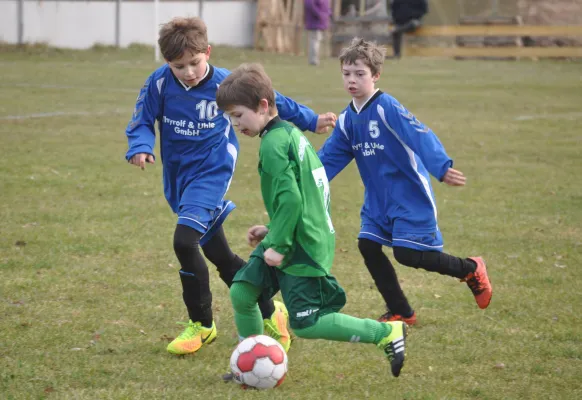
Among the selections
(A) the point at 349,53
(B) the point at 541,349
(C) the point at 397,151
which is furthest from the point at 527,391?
(A) the point at 349,53

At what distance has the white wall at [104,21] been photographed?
88.2ft

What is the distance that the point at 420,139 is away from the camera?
5.02 m

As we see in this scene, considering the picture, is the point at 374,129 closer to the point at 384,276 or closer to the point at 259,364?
the point at 384,276

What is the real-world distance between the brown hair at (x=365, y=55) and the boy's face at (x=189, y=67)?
83cm

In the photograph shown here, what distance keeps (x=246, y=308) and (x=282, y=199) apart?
0.70 meters

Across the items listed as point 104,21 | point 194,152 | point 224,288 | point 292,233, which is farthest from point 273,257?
point 104,21

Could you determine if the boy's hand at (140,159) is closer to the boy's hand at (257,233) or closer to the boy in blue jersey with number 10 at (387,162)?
the boy's hand at (257,233)

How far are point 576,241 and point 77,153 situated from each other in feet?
20.9

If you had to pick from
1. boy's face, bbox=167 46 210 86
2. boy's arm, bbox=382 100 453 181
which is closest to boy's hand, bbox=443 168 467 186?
boy's arm, bbox=382 100 453 181

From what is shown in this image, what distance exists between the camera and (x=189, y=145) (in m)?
5.03

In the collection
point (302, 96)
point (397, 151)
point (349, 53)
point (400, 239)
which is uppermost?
point (349, 53)

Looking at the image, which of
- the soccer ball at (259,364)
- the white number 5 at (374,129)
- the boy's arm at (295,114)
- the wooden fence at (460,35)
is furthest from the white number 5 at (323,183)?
the wooden fence at (460,35)

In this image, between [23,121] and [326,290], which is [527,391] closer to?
[326,290]

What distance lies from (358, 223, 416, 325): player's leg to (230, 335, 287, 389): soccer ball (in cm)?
121
